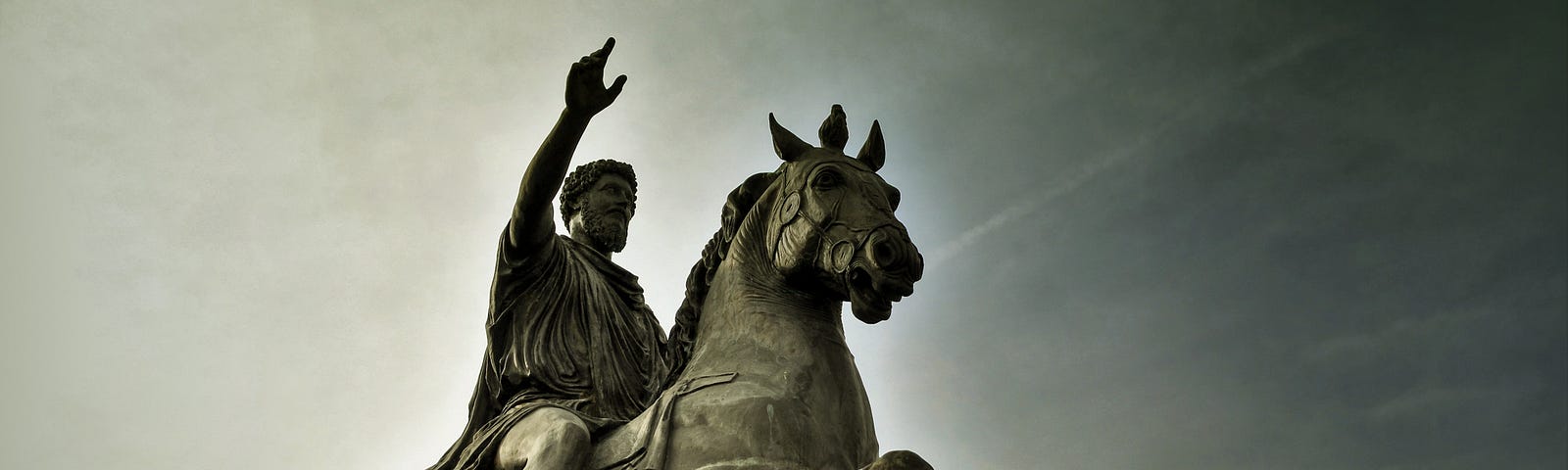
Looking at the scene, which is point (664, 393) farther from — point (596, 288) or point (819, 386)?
point (596, 288)

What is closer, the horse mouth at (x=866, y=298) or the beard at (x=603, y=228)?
the horse mouth at (x=866, y=298)

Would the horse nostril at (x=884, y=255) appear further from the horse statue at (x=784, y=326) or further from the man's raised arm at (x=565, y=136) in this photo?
the man's raised arm at (x=565, y=136)

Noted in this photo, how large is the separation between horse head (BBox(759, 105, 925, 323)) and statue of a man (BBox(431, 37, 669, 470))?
839mm

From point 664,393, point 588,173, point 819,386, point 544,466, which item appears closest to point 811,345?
point 819,386

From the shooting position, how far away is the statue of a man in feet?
17.7

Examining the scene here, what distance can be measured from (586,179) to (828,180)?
1.86 meters

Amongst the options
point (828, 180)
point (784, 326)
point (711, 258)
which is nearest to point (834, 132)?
point (828, 180)

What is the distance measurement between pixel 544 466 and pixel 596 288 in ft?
4.88

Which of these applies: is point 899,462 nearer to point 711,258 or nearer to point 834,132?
point 711,258

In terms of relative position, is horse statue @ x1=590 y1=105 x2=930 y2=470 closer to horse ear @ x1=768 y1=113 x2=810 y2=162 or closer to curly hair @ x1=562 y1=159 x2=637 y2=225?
horse ear @ x1=768 y1=113 x2=810 y2=162

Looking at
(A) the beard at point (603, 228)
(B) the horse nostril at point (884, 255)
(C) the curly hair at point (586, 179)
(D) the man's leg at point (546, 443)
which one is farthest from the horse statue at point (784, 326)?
(C) the curly hair at point (586, 179)

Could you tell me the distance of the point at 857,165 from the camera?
560 cm

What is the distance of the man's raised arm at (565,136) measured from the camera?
5535 mm

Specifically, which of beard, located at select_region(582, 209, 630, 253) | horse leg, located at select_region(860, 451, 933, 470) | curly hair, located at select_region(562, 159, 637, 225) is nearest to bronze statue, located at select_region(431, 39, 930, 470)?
horse leg, located at select_region(860, 451, 933, 470)
